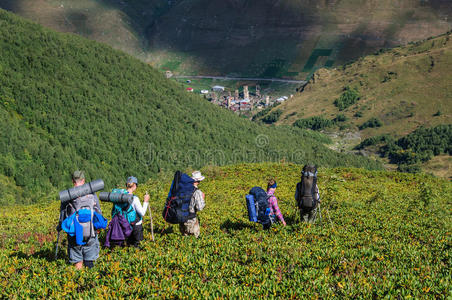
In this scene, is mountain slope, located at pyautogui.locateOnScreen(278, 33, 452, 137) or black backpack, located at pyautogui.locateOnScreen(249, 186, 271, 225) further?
mountain slope, located at pyautogui.locateOnScreen(278, 33, 452, 137)

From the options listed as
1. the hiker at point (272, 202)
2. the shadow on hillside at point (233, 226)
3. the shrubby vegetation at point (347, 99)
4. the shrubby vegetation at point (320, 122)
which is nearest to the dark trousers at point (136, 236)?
the shadow on hillside at point (233, 226)

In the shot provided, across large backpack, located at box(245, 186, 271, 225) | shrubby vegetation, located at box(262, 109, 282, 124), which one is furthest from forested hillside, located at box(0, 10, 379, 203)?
shrubby vegetation, located at box(262, 109, 282, 124)

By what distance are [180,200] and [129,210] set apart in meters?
1.74

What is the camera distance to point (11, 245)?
1261cm

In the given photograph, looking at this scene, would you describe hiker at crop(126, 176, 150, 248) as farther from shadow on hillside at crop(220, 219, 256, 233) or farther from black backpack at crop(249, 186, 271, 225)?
black backpack at crop(249, 186, 271, 225)

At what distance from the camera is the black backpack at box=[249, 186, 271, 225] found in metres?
12.3

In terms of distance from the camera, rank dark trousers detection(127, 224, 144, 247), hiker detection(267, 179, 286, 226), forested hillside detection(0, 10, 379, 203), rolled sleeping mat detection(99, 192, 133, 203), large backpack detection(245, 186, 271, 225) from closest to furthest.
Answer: rolled sleeping mat detection(99, 192, 133, 203), dark trousers detection(127, 224, 144, 247), large backpack detection(245, 186, 271, 225), hiker detection(267, 179, 286, 226), forested hillside detection(0, 10, 379, 203)

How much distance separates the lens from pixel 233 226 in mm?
14195

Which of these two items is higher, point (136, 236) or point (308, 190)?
point (308, 190)

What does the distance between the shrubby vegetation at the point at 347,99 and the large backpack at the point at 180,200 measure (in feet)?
535

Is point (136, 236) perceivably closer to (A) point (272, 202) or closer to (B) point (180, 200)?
(B) point (180, 200)

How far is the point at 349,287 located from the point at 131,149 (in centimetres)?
6889

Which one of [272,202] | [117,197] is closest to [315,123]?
[272,202]

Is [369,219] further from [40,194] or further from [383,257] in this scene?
[40,194]
